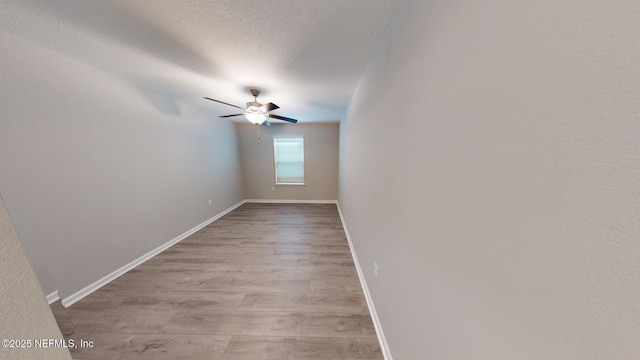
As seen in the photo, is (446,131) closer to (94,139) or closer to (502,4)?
(502,4)

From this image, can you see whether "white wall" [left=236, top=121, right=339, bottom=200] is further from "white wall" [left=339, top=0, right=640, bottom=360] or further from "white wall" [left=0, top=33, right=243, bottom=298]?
"white wall" [left=339, top=0, right=640, bottom=360]

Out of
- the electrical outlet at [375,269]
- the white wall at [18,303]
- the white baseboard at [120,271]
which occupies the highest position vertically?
the white wall at [18,303]

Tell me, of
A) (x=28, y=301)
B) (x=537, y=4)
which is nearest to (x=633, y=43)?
(x=537, y=4)

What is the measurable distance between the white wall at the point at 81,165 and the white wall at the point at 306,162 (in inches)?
76.7

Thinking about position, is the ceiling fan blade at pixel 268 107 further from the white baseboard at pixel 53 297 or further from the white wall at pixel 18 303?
the white baseboard at pixel 53 297

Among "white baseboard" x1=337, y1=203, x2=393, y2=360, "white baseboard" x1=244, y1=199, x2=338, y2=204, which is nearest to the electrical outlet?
"white baseboard" x1=337, y1=203, x2=393, y2=360

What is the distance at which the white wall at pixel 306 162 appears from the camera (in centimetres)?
475

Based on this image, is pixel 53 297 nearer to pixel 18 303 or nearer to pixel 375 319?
pixel 18 303

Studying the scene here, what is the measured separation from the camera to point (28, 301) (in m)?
0.47

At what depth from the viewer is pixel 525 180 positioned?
41cm

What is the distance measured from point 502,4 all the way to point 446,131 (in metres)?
0.34

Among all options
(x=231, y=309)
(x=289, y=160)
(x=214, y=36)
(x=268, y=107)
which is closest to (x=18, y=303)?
(x=231, y=309)

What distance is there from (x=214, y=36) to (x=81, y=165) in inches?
73.1

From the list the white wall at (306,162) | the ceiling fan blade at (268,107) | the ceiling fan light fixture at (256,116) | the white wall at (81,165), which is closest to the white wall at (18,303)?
the white wall at (81,165)
